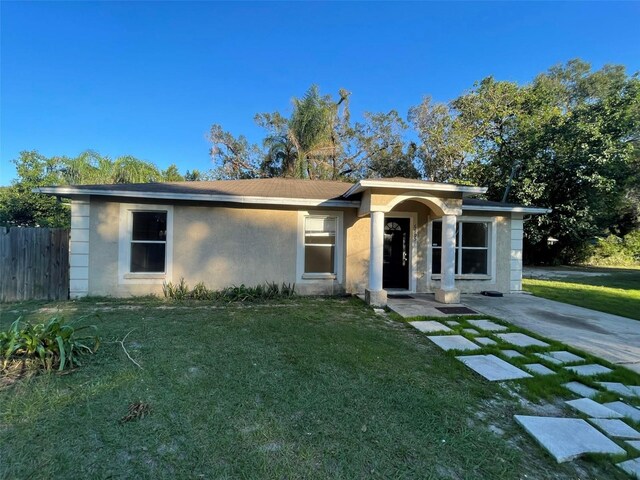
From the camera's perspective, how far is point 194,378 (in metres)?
3.38

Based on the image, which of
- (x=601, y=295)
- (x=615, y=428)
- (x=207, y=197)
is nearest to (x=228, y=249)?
(x=207, y=197)

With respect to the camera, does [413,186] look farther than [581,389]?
Yes

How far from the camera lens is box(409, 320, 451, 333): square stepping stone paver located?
541 cm

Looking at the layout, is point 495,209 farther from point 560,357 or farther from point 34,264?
point 34,264

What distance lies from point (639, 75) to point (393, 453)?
24884 mm

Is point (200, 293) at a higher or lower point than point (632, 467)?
higher

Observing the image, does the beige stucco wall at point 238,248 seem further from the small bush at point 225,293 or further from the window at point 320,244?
the window at point 320,244

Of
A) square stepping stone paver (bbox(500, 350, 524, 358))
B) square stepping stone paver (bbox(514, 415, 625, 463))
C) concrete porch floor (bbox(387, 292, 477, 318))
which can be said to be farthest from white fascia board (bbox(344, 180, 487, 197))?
square stepping stone paver (bbox(514, 415, 625, 463))

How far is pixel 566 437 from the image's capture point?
2.50m

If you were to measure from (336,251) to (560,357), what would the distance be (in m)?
5.33

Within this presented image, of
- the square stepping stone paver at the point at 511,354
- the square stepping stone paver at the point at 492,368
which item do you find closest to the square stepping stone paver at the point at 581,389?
the square stepping stone paver at the point at 492,368

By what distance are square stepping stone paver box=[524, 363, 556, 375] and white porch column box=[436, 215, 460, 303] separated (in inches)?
136

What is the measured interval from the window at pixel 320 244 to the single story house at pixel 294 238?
0.03 metres

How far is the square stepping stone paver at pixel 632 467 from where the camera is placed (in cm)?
215
